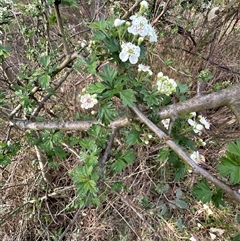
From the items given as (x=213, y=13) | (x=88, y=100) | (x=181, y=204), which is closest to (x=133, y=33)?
(x=88, y=100)

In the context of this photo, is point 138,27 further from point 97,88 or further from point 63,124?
point 63,124

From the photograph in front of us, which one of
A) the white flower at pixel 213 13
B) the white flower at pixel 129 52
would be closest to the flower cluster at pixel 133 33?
the white flower at pixel 129 52

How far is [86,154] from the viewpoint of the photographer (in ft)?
3.15

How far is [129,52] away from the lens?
0.89m

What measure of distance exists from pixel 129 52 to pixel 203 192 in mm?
449

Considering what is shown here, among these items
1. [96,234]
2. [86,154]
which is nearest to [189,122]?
[86,154]

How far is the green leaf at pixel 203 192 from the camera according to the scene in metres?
0.98

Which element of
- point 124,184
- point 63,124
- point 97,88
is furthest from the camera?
point 124,184

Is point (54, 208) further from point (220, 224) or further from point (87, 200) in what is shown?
point (87, 200)

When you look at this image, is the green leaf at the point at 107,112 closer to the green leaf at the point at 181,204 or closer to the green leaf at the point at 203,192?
the green leaf at the point at 203,192

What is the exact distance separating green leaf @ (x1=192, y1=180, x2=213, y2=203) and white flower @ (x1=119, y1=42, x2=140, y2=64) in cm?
41

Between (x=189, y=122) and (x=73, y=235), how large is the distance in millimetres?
1498

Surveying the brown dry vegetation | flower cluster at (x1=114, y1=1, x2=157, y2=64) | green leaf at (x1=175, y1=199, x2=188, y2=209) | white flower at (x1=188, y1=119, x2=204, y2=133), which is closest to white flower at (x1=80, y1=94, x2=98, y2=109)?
flower cluster at (x1=114, y1=1, x2=157, y2=64)

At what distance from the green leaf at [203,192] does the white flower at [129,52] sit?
1.34 feet
